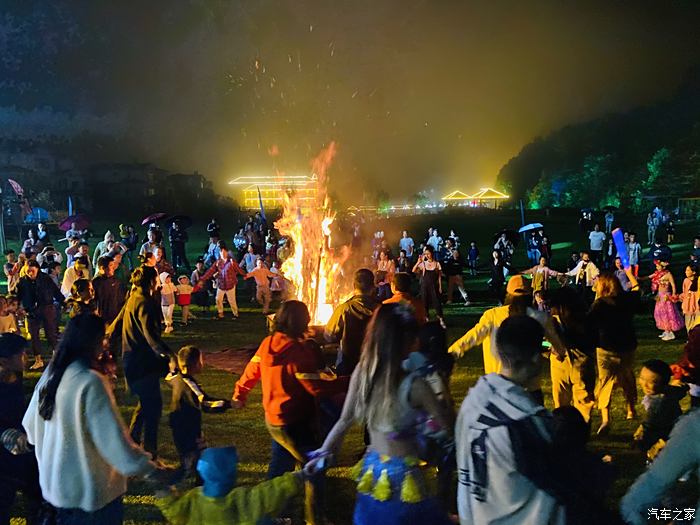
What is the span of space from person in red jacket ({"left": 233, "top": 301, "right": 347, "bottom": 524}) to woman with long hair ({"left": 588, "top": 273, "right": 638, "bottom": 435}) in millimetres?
3545

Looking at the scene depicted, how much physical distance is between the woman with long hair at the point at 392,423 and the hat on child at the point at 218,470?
0.42 metres

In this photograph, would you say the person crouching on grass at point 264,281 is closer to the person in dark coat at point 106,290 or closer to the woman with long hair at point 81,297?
the person in dark coat at point 106,290

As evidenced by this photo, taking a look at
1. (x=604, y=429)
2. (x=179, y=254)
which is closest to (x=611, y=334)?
(x=604, y=429)

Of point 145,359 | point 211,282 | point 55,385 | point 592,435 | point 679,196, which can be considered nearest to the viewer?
point 55,385

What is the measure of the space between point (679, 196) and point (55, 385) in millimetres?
56032

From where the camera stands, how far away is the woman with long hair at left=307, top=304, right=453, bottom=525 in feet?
10.7

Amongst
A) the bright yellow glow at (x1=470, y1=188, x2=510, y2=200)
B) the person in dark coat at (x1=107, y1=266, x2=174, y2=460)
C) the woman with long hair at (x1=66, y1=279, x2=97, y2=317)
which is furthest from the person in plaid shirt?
the bright yellow glow at (x1=470, y1=188, x2=510, y2=200)

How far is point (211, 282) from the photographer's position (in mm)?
18578

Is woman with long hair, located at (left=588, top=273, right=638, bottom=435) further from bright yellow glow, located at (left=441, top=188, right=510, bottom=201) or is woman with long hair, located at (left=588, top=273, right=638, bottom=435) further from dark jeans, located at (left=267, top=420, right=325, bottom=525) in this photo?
bright yellow glow, located at (left=441, top=188, right=510, bottom=201)

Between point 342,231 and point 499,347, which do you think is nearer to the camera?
point 499,347

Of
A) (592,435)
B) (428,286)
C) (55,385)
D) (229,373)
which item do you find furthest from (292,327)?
(428,286)

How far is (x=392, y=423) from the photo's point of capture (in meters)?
3.31

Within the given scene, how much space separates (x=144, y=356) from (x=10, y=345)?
1.99 metres

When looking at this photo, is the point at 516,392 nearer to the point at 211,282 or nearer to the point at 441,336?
the point at 441,336
